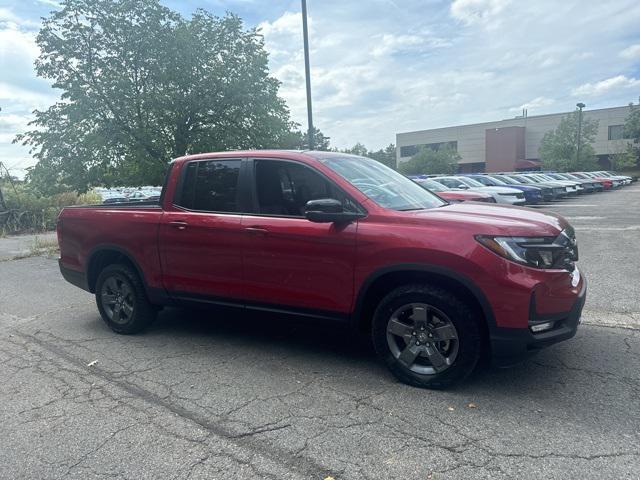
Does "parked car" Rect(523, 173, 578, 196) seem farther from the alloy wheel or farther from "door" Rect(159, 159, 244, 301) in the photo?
the alloy wheel

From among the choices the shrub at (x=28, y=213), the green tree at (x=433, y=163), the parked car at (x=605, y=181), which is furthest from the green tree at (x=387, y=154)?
the shrub at (x=28, y=213)

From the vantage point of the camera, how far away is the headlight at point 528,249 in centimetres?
348

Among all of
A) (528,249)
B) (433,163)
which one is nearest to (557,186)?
(528,249)

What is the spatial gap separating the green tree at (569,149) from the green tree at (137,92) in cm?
4942

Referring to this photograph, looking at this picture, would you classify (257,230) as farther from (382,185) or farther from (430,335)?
(430,335)

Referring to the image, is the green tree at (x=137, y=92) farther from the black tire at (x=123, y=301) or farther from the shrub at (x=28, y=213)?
the black tire at (x=123, y=301)

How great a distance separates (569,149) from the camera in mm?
54844

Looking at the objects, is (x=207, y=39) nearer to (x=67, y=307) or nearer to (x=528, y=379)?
(x=67, y=307)

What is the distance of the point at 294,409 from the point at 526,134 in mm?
78214

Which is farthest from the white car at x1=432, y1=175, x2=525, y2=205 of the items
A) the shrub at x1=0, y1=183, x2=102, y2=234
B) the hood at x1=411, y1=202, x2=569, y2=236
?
the shrub at x1=0, y1=183, x2=102, y2=234

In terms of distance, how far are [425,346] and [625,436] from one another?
1.35 m

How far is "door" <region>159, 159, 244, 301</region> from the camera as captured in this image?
4582mm

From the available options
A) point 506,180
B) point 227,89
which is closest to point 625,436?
point 227,89

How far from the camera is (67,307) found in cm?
684
